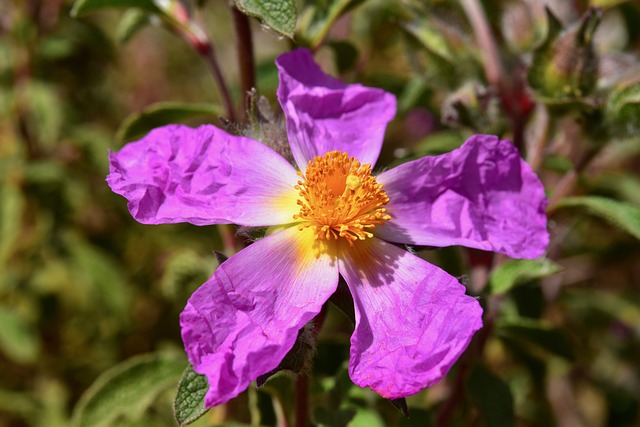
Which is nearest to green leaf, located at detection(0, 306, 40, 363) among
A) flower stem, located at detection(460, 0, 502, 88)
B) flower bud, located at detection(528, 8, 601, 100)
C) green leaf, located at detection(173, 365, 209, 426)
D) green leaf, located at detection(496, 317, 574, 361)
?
green leaf, located at detection(173, 365, 209, 426)

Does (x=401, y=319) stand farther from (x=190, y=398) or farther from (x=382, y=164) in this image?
(x=382, y=164)

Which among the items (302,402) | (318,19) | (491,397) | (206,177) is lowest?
(491,397)

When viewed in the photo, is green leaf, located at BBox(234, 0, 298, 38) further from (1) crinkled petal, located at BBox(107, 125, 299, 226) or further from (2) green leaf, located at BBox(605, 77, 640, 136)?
(2) green leaf, located at BBox(605, 77, 640, 136)

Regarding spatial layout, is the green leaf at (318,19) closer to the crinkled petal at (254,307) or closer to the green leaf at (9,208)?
the crinkled petal at (254,307)

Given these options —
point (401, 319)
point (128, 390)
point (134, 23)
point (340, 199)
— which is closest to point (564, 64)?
point (340, 199)

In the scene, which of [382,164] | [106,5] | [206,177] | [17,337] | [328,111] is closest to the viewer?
[206,177]

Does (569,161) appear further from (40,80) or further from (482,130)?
(40,80)

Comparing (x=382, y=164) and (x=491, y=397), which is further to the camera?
(x=382, y=164)

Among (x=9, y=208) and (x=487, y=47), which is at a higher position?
(x=487, y=47)
